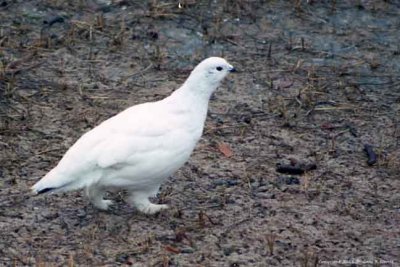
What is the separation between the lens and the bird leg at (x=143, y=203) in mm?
5672

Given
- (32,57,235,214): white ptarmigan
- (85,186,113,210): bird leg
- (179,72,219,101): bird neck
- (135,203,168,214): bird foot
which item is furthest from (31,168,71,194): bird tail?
(179,72,219,101): bird neck

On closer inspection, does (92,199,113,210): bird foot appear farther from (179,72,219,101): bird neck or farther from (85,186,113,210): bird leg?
(179,72,219,101): bird neck

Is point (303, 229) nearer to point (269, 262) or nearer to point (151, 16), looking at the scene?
point (269, 262)

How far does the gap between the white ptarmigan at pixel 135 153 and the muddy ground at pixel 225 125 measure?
26 cm

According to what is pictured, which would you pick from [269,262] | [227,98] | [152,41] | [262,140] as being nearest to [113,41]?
[152,41]

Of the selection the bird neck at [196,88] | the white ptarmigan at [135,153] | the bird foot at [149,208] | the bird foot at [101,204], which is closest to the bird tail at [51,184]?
the white ptarmigan at [135,153]

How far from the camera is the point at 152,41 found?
26.2ft

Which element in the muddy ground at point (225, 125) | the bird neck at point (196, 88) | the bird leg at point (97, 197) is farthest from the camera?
the bird neck at point (196, 88)

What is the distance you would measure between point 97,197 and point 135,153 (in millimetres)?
427

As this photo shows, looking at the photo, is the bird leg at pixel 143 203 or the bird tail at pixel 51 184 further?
the bird leg at pixel 143 203

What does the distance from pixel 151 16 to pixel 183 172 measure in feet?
7.36

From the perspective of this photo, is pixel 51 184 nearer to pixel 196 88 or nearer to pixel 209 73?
pixel 196 88

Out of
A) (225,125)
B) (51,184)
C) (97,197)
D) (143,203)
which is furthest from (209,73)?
(225,125)

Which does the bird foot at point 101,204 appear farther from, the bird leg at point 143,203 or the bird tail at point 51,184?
the bird tail at point 51,184
